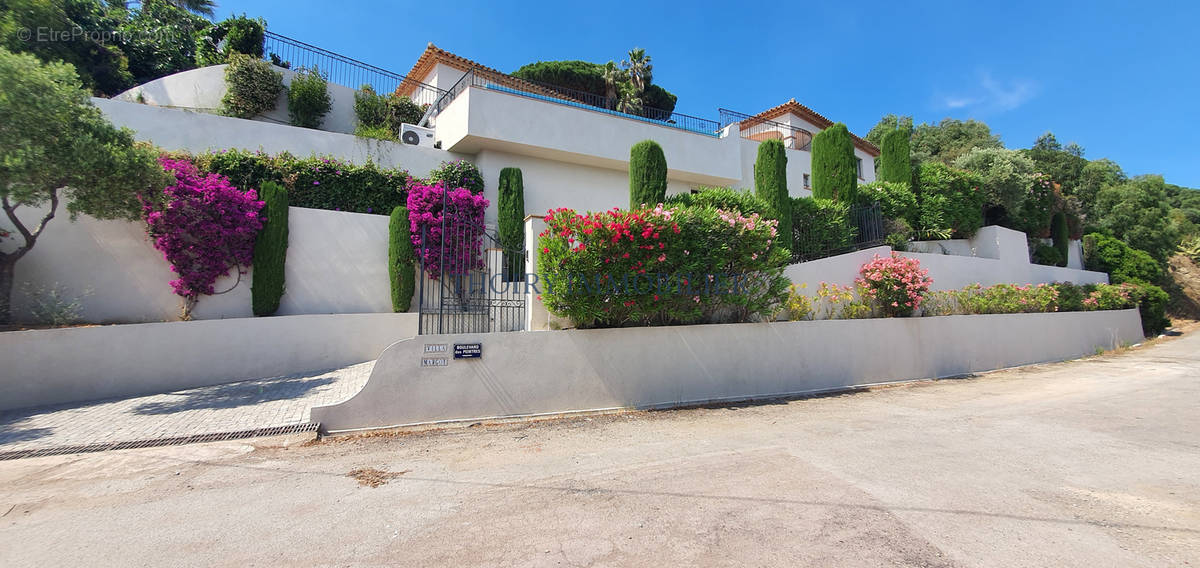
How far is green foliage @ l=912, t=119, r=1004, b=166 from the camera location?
77.3ft

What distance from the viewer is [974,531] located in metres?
2.77

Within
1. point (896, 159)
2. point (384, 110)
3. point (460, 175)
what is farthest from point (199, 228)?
point (896, 159)

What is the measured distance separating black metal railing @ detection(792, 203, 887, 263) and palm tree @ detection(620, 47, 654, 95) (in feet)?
48.9

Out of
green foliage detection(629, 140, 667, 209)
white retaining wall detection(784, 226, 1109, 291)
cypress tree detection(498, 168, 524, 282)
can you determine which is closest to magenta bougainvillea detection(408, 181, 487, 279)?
cypress tree detection(498, 168, 524, 282)

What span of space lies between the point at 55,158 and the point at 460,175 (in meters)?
6.30

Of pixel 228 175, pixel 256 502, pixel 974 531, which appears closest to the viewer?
pixel 974 531

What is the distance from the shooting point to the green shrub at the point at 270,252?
7953 millimetres

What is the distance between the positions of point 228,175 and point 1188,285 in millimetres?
34222

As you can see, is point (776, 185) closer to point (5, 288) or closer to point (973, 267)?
point (973, 267)

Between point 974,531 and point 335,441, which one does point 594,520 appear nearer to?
point 974,531

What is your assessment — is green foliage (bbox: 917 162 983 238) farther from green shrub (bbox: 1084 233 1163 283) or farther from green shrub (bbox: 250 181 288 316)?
green shrub (bbox: 250 181 288 316)

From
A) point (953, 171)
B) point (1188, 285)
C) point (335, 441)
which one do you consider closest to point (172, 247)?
point (335, 441)

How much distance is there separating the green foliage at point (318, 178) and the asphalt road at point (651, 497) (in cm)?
572

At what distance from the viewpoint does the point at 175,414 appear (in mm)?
5742
